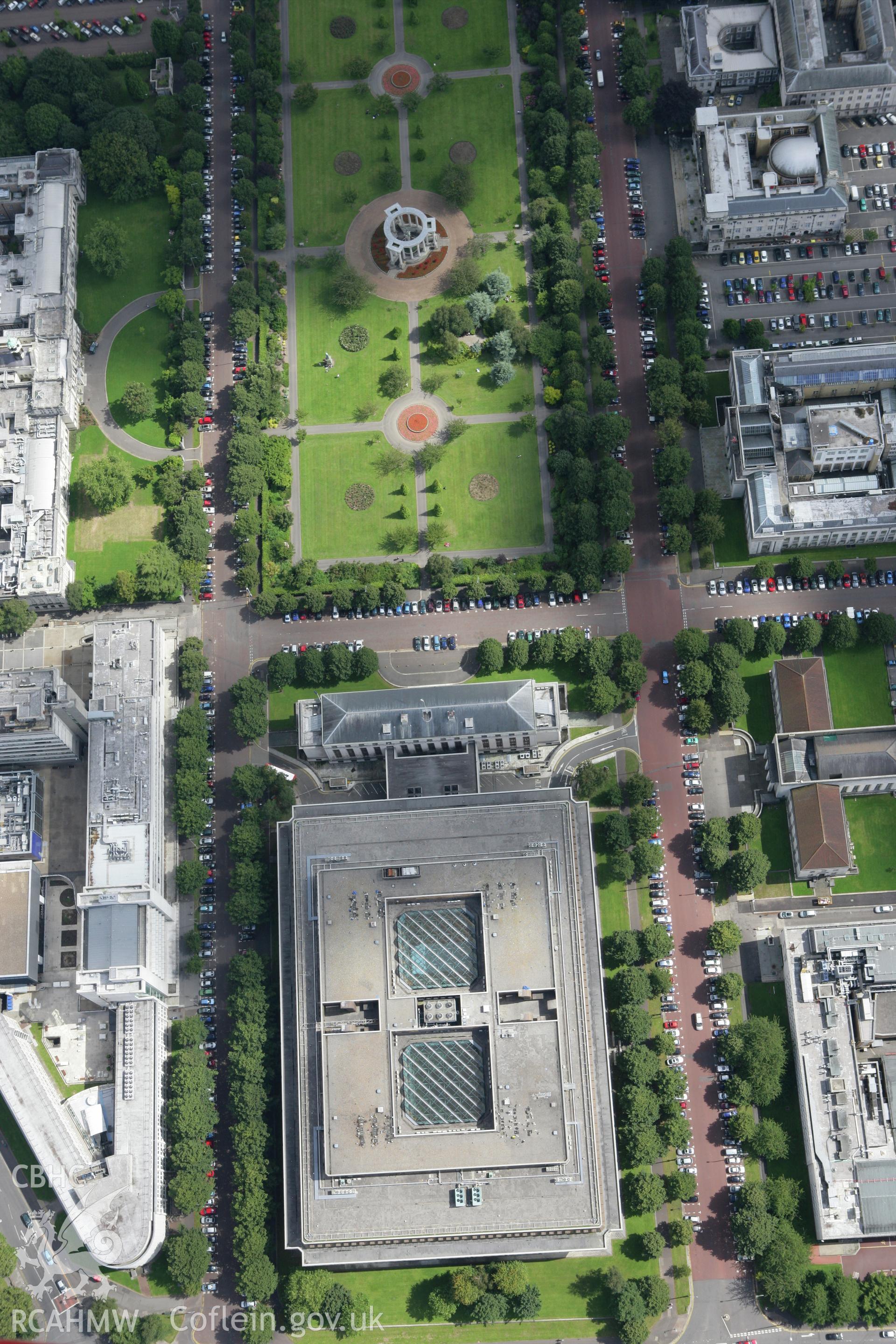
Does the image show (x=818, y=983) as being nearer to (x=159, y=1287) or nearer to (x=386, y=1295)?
(x=386, y=1295)

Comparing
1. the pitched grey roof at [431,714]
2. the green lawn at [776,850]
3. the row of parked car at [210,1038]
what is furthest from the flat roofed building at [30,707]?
the green lawn at [776,850]

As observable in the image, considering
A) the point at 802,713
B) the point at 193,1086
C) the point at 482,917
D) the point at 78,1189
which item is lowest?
the point at 78,1189

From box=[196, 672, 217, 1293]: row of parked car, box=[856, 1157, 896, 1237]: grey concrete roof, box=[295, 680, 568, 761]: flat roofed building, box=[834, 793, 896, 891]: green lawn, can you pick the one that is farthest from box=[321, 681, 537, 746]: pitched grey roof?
box=[856, 1157, 896, 1237]: grey concrete roof

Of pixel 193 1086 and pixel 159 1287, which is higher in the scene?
pixel 193 1086

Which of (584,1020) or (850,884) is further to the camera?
(850,884)

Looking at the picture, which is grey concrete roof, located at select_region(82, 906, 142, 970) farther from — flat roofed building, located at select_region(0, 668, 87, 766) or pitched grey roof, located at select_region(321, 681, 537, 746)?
pitched grey roof, located at select_region(321, 681, 537, 746)

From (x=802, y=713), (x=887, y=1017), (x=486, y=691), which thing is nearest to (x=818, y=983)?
(x=887, y=1017)

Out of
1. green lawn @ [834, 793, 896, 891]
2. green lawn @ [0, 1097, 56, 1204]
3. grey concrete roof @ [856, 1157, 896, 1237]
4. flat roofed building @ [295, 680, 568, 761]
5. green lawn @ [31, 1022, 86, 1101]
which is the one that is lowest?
grey concrete roof @ [856, 1157, 896, 1237]

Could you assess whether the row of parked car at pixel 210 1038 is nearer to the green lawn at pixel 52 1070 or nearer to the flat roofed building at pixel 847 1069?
the green lawn at pixel 52 1070
